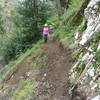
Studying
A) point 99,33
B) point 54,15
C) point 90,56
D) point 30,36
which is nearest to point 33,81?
point 90,56

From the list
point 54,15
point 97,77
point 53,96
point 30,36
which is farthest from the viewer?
point 54,15

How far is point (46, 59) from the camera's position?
1024 centimetres

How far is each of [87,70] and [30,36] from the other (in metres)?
8.88

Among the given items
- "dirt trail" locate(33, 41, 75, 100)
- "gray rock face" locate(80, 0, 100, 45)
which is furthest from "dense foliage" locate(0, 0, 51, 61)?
"gray rock face" locate(80, 0, 100, 45)

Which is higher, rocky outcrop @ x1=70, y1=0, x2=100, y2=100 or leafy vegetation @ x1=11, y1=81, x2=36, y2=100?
rocky outcrop @ x1=70, y1=0, x2=100, y2=100

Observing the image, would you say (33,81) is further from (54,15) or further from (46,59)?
(54,15)

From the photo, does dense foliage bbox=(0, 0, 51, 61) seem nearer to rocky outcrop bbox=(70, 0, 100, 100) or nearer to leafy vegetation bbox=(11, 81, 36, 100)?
leafy vegetation bbox=(11, 81, 36, 100)

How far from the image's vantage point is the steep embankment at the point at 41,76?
7.92 meters

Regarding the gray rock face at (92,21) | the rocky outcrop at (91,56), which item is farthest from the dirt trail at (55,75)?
the gray rock face at (92,21)

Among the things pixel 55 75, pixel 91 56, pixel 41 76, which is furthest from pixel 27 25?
pixel 91 56

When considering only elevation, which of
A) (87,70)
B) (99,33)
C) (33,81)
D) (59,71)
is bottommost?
(33,81)

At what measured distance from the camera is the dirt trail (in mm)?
7660

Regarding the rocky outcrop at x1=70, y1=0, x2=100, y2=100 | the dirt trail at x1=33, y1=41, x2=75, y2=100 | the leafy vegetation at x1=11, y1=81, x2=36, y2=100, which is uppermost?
the rocky outcrop at x1=70, y1=0, x2=100, y2=100

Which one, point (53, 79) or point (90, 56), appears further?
point (53, 79)
